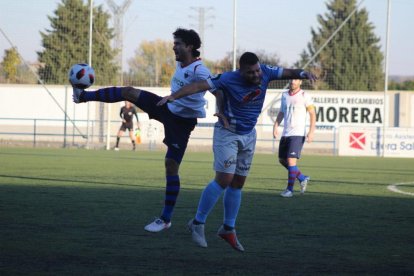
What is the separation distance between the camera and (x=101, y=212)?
10430 millimetres

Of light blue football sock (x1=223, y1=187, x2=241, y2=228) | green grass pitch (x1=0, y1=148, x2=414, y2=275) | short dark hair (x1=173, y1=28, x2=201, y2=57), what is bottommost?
green grass pitch (x1=0, y1=148, x2=414, y2=275)

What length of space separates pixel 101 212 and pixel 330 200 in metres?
4.26

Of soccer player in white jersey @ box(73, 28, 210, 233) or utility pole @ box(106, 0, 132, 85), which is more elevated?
utility pole @ box(106, 0, 132, 85)

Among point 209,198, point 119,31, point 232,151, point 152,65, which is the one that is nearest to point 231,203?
point 209,198

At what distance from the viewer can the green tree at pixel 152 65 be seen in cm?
4798

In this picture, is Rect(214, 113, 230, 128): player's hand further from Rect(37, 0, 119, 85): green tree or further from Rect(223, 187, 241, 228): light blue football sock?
Rect(37, 0, 119, 85): green tree

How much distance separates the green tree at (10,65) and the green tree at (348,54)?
16720 millimetres

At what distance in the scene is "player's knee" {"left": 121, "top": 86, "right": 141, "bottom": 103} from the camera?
909cm

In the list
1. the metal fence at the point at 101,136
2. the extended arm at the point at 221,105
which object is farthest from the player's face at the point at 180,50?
the metal fence at the point at 101,136

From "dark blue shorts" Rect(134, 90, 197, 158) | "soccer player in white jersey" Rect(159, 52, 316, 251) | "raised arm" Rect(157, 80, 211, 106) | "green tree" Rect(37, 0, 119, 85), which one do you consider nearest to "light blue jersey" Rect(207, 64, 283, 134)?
"soccer player in white jersey" Rect(159, 52, 316, 251)

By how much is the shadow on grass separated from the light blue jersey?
3.87 ft

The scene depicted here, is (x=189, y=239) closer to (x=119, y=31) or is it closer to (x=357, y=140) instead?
(x=357, y=140)

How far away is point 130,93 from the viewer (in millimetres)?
9102

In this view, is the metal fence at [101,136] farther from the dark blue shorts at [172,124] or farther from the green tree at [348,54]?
the dark blue shorts at [172,124]
